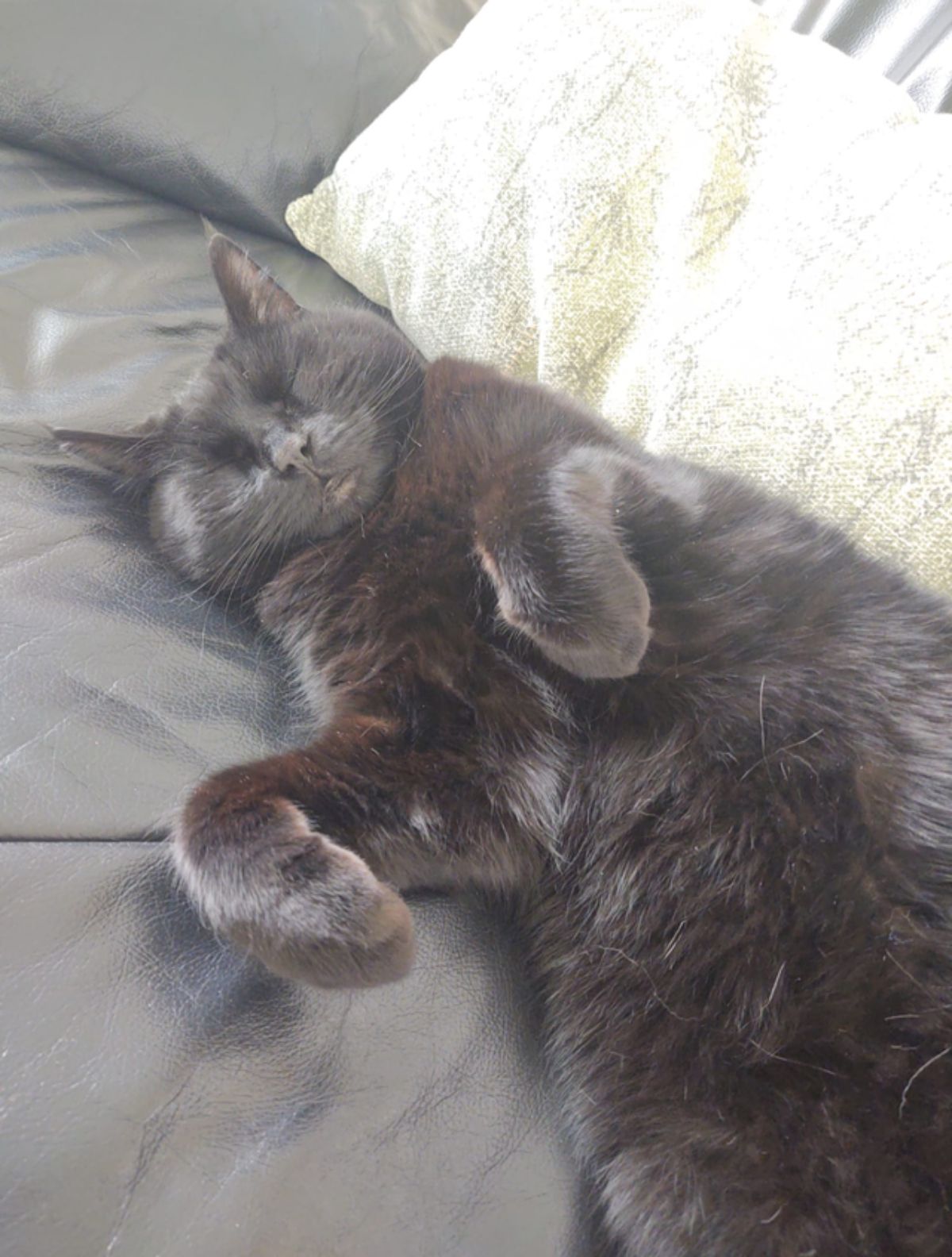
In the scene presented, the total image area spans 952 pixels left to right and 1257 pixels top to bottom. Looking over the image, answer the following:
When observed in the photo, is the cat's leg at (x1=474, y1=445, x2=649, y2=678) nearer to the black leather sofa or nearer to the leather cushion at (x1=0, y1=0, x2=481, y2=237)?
the black leather sofa

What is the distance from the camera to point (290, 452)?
1015 millimetres

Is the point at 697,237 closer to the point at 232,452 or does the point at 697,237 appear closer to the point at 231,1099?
the point at 232,452

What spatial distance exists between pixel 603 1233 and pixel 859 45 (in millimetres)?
2049

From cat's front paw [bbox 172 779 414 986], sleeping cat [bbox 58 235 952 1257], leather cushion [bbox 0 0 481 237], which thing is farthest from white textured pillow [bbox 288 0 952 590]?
cat's front paw [bbox 172 779 414 986]

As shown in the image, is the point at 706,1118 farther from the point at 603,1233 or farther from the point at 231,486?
the point at 231,486

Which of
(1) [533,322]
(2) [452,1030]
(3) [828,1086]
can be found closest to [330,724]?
(2) [452,1030]

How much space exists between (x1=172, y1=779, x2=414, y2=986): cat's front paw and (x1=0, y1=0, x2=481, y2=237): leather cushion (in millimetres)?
1350

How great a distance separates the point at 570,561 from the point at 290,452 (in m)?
0.44

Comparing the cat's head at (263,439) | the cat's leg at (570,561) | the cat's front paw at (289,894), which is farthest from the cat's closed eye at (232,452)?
the cat's front paw at (289,894)

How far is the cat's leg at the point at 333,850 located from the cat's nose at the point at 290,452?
1.24 ft

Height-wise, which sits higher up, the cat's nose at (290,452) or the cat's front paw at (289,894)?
the cat's nose at (290,452)

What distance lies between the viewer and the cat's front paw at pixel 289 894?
644 millimetres

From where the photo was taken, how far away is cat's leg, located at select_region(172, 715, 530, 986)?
0.65 m

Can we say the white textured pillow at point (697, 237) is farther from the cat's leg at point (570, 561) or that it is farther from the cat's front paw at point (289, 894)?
the cat's front paw at point (289, 894)
